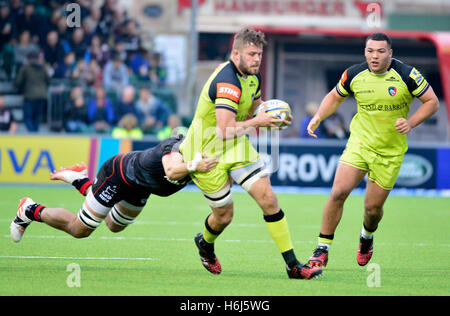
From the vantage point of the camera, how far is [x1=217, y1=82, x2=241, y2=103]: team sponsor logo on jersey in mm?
6867

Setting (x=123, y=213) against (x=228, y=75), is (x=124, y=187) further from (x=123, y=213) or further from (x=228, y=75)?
(x=228, y=75)

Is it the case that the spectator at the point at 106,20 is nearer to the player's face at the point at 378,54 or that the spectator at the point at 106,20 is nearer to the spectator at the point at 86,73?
the spectator at the point at 86,73

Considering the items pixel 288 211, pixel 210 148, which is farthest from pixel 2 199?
pixel 210 148

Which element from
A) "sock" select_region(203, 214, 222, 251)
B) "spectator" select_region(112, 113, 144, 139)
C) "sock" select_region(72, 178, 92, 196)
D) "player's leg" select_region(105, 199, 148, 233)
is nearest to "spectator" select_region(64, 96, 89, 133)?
"spectator" select_region(112, 113, 144, 139)

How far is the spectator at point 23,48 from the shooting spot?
67.9 feet

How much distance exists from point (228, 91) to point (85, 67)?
48.1 feet

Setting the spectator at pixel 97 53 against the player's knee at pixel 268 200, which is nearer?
the player's knee at pixel 268 200

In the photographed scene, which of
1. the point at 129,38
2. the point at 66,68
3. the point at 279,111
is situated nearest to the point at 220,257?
the point at 279,111

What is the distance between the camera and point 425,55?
2398cm

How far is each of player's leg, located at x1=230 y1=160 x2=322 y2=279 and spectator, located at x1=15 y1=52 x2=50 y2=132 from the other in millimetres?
12953

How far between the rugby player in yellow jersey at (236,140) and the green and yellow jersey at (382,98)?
129 centimetres

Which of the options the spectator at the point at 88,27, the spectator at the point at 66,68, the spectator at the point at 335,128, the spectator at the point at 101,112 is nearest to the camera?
the spectator at the point at 335,128

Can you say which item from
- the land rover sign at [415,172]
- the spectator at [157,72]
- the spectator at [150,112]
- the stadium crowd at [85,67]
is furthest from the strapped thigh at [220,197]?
the spectator at [157,72]

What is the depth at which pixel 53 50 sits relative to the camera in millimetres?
20594
